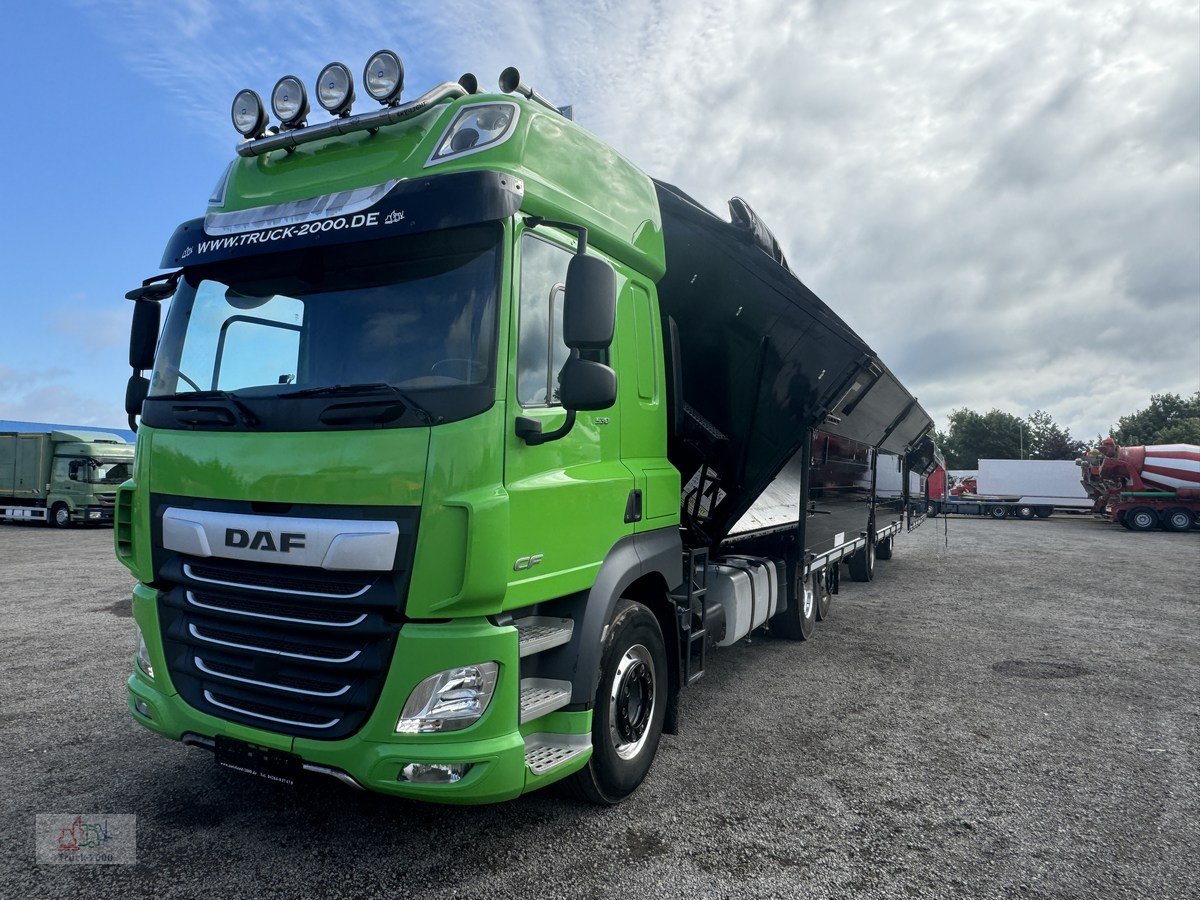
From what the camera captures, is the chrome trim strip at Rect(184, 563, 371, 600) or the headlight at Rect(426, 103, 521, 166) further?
the headlight at Rect(426, 103, 521, 166)

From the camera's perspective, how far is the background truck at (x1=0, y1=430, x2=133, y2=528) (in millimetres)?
21453

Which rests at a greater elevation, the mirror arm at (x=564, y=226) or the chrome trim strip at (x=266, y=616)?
the mirror arm at (x=564, y=226)

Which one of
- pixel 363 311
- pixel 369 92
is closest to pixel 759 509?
pixel 363 311

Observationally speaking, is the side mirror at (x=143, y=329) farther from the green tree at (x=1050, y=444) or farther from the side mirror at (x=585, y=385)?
the green tree at (x=1050, y=444)

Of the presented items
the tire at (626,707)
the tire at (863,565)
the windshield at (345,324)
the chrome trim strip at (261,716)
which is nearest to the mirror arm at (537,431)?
the windshield at (345,324)

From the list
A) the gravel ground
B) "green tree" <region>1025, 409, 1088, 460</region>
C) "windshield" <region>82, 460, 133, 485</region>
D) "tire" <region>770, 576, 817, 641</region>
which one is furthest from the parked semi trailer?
"green tree" <region>1025, 409, 1088, 460</region>

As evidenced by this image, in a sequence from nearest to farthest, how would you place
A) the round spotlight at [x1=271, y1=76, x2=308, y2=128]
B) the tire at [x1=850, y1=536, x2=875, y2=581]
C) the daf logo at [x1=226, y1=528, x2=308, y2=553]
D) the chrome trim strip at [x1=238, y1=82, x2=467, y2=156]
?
1. the daf logo at [x1=226, y1=528, x2=308, y2=553]
2. the chrome trim strip at [x1=238, y1=82, x2=467, y2=156]
3. the round spotlight at [x1=271, y1=76, x2=308, y2=128]
4. the tire at [x1=850, y1=536, x2=875, y2=581]

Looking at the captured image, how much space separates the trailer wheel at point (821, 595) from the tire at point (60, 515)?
22.3m

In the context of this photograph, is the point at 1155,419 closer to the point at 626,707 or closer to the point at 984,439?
the point at 984,439

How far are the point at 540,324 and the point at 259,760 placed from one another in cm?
213

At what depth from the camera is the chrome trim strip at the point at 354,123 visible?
131 inches

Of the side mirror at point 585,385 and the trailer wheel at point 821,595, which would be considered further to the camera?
the trailer wheel at point 821,595

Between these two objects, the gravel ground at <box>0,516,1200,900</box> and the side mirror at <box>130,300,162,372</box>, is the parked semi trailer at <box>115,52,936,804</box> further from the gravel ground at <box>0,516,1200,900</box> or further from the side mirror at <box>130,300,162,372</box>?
the gravel ground at <box>0,516,1200,900</box>

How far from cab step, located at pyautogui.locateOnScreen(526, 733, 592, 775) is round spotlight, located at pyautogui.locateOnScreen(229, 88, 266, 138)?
3170mm
